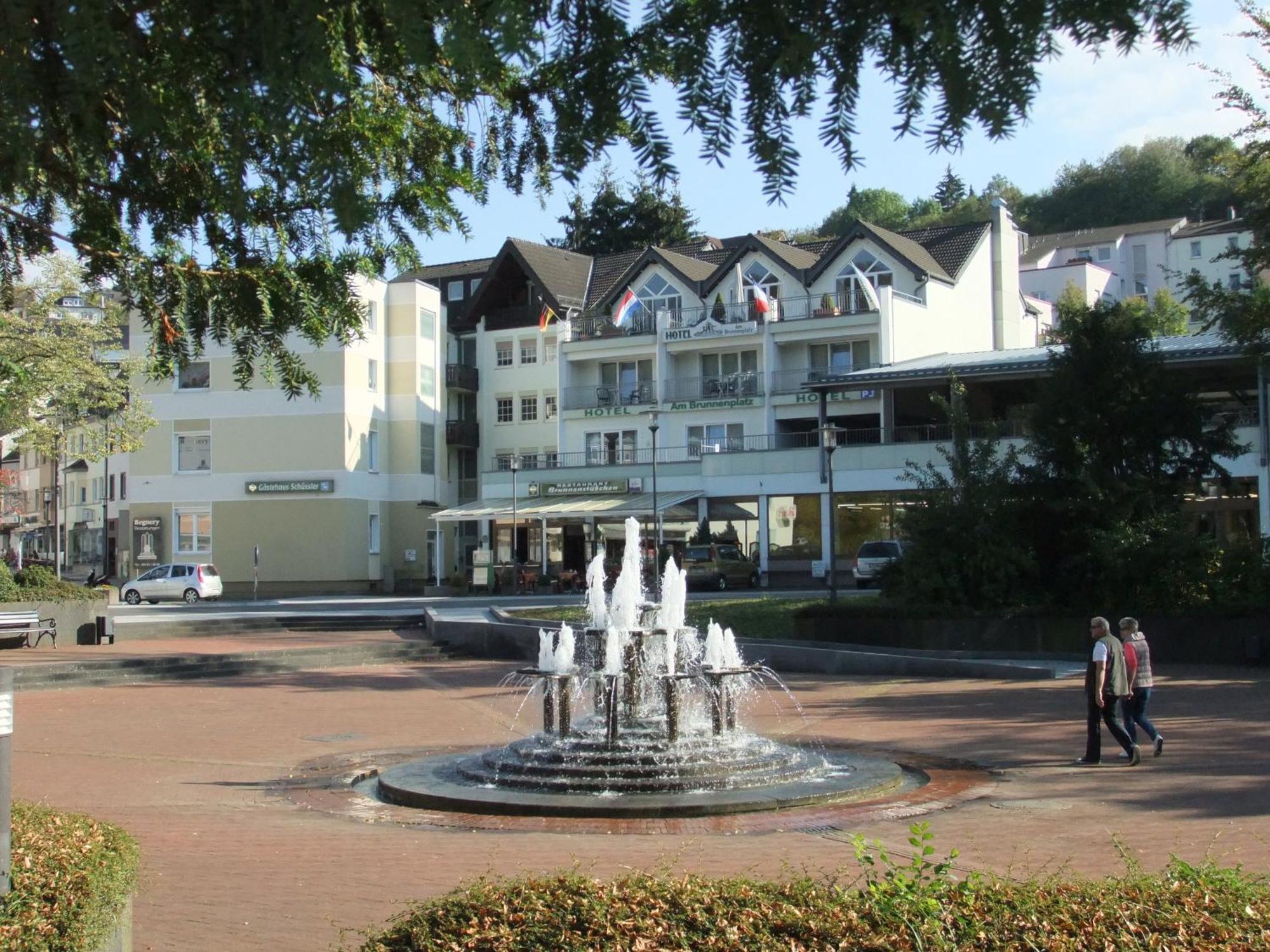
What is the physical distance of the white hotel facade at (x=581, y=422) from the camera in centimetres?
5662

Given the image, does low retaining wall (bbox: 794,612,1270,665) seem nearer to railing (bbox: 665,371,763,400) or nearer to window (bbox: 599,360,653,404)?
railing (bbox: 665,371,763,400)

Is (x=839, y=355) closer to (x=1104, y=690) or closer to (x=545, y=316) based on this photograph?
(x=545, y=316)

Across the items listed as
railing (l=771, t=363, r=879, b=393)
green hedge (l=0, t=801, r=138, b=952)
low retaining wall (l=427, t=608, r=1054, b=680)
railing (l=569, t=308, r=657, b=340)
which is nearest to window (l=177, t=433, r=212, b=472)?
railing (l=569, t=308, r=657, b=340)

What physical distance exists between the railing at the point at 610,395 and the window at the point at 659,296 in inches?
138

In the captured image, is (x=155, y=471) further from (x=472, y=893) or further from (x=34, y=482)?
(x=472, y=893)

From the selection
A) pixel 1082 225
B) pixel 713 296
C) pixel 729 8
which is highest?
pixel 1082 225

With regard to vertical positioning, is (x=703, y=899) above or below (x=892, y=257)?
below

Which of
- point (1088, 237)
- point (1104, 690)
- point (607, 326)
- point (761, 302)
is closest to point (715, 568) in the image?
point (761, 302)

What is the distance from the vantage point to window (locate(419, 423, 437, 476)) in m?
64.3

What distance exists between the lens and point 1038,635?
2702cm

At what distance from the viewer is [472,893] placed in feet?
17.5

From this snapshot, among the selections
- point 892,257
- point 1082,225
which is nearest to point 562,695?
point 892,257

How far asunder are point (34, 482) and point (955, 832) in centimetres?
9796

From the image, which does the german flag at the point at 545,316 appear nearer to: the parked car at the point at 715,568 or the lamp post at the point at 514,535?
the lamp post at the point at 514,535
